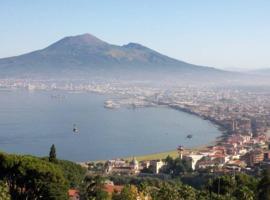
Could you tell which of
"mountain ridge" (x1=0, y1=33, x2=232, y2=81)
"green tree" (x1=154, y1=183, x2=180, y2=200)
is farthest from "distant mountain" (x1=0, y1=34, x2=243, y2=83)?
"green tree" (x1=154, y1=183, x2=180, y2=200)

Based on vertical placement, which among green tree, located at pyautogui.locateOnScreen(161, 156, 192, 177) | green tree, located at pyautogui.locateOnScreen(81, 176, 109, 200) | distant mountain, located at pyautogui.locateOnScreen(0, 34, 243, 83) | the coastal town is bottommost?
the coastal town

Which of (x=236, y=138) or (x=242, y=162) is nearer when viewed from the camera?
(x=242, y=162)

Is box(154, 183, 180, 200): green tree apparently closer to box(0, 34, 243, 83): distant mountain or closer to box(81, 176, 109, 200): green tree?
box(81, 176, 109, 200): green tree

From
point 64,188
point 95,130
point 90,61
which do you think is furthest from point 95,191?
point 90,61

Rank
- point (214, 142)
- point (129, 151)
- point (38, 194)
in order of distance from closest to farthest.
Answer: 1. point (38, 194)
2. point (129, 151)
3. point (214, 142)

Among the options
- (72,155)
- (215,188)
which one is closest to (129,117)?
(72,155)

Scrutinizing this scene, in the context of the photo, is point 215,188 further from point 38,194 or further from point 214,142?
point 214,142

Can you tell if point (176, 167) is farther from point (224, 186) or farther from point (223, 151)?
point (224, 186)

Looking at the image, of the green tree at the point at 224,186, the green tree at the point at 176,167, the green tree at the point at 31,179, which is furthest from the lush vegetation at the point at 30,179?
the green tree at the point at 176,167
